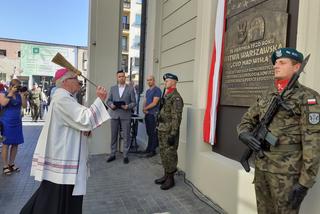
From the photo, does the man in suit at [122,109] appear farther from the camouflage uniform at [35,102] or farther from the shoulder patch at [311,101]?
the camouflage uniform at [35,102]

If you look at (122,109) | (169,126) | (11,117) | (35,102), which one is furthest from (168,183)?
(35,102)

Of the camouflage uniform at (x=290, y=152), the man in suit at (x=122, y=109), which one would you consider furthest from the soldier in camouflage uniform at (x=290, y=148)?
the man in suit at (x=122, y=109)

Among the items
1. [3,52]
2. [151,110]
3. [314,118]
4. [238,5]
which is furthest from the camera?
→ [3,52]

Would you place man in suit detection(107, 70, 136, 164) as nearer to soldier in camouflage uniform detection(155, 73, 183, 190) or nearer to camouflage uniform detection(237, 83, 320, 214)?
soldier in camouflage uniform detection(155, 73, 183, 190)

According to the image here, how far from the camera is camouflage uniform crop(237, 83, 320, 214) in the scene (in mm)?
2250

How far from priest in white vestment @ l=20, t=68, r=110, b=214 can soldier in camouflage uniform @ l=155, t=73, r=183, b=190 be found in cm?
192

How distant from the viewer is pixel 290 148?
7.95ft

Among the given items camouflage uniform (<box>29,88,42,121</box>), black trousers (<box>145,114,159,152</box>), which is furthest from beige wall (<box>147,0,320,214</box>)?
camouflage uniform (<box>29,88,42,121</box>)

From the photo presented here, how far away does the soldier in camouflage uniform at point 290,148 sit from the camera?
2.25 m

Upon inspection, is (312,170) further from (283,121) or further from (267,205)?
(267,205)

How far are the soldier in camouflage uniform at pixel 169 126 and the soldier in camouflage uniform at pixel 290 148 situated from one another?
2.20 m

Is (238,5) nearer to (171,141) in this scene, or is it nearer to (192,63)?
(192,63)

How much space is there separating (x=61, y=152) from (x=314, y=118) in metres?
2.22

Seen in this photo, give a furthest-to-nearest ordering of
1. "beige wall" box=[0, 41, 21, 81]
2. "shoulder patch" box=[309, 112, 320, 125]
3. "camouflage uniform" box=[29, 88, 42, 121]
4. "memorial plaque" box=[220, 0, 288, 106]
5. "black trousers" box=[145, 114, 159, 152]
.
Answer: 1. "beige wall" box=[0, 41, 21, 81]
2. "camouflage uniform" box=[29, 88, 42, 121]
3. "black trousers" box=[145, 114, 159, 152]
4. "memorial plaque" box=[220, 0, 288, 106]
5. "shoulder patch" box=[309, 112, 320, 125]
